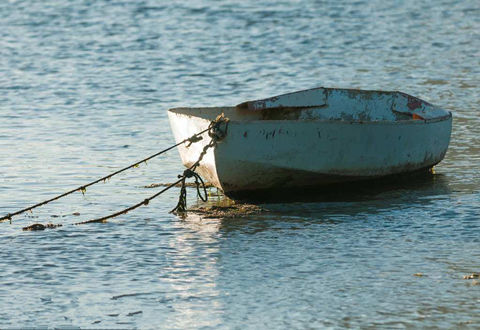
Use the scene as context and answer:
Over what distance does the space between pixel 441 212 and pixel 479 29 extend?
59.9 feet

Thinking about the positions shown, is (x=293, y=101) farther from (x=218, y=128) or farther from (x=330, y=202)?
(x=218, y=128)

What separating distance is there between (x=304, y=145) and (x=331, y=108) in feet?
7.40

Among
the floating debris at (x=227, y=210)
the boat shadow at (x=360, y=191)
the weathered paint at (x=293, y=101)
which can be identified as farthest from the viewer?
the weathered paint at (x=293, y=101)

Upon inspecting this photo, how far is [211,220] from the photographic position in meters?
10.2

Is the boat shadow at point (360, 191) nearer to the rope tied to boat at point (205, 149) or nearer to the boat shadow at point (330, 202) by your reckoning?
the boat shadow at point (330, 202)

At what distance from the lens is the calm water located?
743 centimetres

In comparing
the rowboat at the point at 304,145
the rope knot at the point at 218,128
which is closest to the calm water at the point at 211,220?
the rowboat at the point at 304,145

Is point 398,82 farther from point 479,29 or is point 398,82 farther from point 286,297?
point 286,297

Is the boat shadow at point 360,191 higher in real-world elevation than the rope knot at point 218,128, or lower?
lower

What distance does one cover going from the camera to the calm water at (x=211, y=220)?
743 cm

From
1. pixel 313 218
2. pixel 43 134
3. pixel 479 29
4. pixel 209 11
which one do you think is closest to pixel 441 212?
pixel 313 218

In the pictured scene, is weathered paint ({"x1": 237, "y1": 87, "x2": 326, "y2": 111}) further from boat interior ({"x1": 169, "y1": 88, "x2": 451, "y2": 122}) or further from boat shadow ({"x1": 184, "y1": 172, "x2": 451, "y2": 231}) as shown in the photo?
boat shadow ({"x1": 184, "y1": 172, "x2": 451, "y2": 231})

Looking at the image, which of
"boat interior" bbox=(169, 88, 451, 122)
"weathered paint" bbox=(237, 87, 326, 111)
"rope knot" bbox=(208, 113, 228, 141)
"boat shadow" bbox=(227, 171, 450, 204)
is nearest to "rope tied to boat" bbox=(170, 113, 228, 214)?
"rope knot" bbox=(208, 113, 228, 141)

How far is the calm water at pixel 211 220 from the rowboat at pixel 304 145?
0.99 feet
